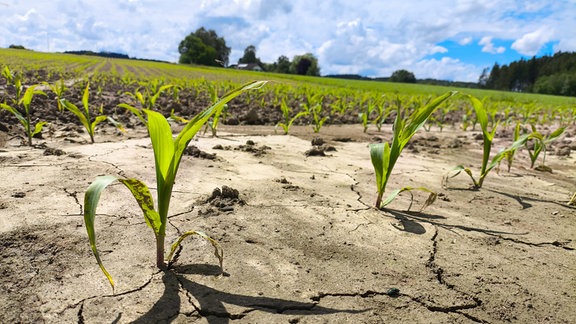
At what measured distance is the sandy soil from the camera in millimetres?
1054

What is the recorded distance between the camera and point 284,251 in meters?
1.38

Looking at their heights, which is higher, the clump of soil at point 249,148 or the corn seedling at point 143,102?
the corn seedling at point 143,102

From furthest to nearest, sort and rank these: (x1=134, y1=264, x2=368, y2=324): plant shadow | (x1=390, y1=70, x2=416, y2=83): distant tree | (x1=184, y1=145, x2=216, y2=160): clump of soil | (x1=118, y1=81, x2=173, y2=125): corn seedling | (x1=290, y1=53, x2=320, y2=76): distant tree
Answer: (x1=390, y1=70, x2=416, y2=83): distant tree, (x1=290, y1=53, x2=320, y2=76): distant tree, (x1=184, y1=145, x2=216, y2=160): clump of soil, (x1=118, y1=81, x2=173, y2=125): corn seedling, (x1=134, y1=264, x2=368, y2=324): plant shadow

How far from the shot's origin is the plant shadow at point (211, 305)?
3.28 feet

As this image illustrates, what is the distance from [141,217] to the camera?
5.15ft

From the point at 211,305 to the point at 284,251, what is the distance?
393 millimetres

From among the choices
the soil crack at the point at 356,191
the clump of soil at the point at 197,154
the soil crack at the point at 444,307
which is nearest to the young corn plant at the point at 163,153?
the soil crack at the point at 444,307

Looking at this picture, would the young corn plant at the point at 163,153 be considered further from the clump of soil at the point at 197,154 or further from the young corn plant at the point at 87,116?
the young corn plant at the point at 87,116

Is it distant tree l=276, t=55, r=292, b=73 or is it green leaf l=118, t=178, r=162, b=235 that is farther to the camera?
distant tree l=276, t=55, r=292, b=73

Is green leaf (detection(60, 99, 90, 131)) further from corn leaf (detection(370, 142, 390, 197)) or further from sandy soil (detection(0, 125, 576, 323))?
corn leaf (detection(370, 142, 390, 197))

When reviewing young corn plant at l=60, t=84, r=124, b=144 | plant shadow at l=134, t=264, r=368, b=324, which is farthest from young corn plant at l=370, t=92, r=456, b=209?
young corn plant at l=60, t=84, r=124, b=144

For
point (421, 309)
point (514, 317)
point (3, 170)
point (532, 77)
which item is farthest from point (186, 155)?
point (532, 77)

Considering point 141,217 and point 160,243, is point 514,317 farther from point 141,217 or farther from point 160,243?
point 141,217

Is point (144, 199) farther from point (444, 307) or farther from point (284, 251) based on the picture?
point (444, 307)
